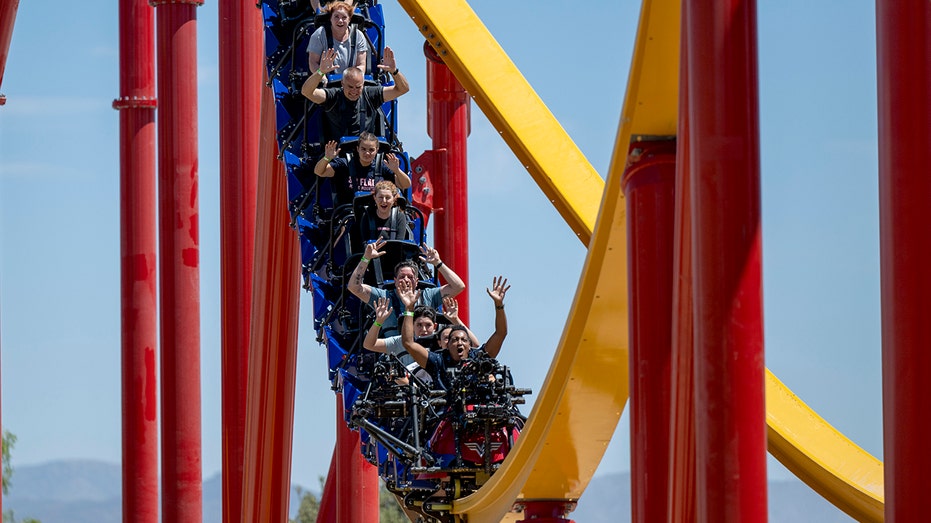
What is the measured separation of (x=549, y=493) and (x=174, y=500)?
5666 mm

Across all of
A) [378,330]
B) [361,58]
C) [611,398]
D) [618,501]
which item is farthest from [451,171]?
[618,501]

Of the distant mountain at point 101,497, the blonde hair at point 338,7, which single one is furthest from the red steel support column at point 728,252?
the distant mountain at point 101,497

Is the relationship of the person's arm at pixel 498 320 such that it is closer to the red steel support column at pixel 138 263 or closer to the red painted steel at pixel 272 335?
the red painted steel at pixel 272 335

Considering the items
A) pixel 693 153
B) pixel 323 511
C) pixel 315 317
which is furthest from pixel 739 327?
pixel 323 511

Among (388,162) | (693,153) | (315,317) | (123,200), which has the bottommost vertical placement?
(693,153)

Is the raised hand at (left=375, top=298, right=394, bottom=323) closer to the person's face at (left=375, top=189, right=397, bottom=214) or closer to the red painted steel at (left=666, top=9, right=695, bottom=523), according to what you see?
the person's face at (left=375, top=189, right=397, bottom=214)

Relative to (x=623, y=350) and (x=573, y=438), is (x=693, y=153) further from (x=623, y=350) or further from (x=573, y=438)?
(x=573, y=438)

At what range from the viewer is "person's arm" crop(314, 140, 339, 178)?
948 cm

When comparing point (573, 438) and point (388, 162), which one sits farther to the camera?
point (388, 162)

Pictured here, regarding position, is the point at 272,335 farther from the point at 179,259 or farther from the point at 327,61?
the point at 179,259

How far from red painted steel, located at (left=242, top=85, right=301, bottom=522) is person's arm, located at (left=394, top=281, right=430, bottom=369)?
5.19 feet

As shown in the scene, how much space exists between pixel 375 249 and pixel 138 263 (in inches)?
180

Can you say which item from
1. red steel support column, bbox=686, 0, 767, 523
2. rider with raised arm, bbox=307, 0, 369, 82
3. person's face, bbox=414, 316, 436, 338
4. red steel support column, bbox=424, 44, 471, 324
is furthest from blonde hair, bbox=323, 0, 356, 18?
red steel support column, bbox=686, 0, 767, 523

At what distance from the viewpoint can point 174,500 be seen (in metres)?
12.5
